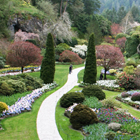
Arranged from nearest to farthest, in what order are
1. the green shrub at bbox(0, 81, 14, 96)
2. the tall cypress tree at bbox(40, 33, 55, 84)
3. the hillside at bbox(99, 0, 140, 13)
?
the green shrub at bbox(0, 81, 14, 96) < the tall cypress tree at bbox(40, 33, 55, 84) < the hillside at bbox(99, 0, 140, 13)

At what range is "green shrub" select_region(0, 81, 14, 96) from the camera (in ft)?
40.1

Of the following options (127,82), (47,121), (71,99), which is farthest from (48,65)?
(47,121)

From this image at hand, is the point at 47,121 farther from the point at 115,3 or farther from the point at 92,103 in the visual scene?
the point at 115,3

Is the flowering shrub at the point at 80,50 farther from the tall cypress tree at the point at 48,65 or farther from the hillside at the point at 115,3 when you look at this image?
the hillside at the point at 115,3

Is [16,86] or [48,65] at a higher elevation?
[48,65]

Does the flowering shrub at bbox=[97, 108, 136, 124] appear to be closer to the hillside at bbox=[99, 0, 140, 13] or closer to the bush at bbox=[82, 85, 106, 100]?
the bush at bbox=[82, 85, 106, 100]

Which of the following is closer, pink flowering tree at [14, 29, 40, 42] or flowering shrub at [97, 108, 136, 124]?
flowering shrub at [97, 108, 136, 124]

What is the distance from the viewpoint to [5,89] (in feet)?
40.5

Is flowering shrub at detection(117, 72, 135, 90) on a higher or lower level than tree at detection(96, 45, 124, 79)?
lower

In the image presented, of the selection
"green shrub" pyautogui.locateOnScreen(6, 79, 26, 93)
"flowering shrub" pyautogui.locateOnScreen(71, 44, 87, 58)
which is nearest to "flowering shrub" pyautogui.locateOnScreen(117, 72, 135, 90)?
"green shrub" pyautogui.locateOnScreen(6, 79, 26, 93)

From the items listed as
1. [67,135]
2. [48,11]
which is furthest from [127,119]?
[48,11]

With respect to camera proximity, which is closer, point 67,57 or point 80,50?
point 67,57

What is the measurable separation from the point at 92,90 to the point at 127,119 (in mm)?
4608

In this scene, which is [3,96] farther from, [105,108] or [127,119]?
[127,119]
